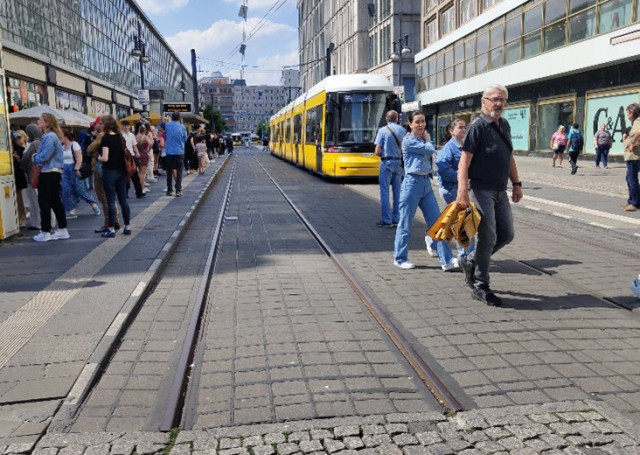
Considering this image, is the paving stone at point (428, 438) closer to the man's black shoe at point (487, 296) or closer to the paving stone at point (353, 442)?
the paving stone at point (353, 442)

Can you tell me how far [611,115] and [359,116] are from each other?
457 inches

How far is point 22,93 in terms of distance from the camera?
23109 millimetres

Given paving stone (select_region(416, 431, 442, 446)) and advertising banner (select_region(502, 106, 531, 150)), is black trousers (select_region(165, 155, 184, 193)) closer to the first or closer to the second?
paving stone (select_region(416, 431, 442, 446))

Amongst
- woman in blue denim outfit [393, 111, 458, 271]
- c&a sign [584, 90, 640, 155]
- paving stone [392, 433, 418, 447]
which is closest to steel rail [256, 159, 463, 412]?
paving stone [392, 433, 418, 447]

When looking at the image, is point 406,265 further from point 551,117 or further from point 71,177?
point 551,117

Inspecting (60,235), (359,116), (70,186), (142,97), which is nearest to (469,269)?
(60,235)

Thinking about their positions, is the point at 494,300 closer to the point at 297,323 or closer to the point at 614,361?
the point at 614,361

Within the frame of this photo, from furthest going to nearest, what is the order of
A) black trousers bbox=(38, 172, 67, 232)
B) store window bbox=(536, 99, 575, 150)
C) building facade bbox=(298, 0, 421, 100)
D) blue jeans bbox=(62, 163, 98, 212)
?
building facade bbox=(298, 0, 421, 100)
store window bbox=(536, 99, 575, 150)
blue jeans bbox=(62, 163, 98, 212)
black trousers bbox=(38, 172, 67, 232)

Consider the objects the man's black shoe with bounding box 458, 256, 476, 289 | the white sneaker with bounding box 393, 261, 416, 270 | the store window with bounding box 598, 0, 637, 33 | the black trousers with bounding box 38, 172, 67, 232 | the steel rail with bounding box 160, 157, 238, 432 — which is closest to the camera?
the steel rail with bounding box 160, 157, 238, 432

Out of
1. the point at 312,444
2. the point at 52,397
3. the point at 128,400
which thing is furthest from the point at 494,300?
the point at 52,397

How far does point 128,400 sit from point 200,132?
908 inches

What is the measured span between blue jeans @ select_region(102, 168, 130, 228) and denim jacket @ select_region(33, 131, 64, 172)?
2.19 feet

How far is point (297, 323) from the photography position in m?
4.97

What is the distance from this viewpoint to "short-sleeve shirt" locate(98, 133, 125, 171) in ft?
29.4
